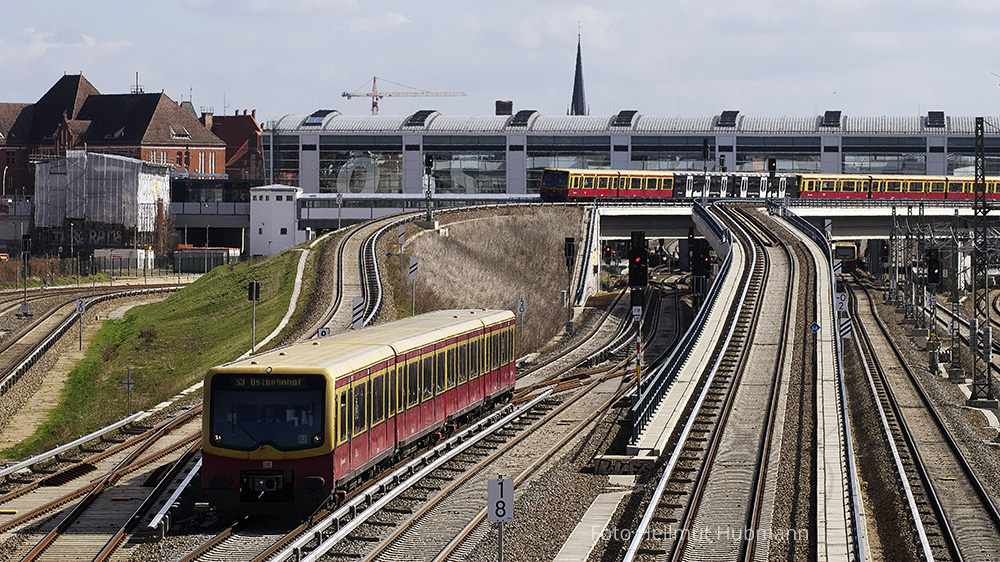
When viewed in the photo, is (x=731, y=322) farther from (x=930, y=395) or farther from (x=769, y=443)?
(x=769, y=443)

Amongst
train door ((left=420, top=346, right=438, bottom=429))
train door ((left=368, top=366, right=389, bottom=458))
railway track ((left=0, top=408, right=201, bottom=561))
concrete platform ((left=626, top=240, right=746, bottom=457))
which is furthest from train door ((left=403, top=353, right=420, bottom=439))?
concrete platform ((left=626, top=240, right=746, bottom=457))

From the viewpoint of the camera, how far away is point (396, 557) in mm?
19969

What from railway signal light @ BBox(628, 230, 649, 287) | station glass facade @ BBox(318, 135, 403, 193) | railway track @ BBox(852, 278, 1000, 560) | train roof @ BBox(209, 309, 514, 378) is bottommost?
railway track @ BBox(852, 278, 1000, 560)

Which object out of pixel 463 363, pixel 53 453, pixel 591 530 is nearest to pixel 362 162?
pixel 463 363

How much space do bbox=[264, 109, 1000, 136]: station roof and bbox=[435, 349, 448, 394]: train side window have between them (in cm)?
10300

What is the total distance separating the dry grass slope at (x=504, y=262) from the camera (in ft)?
246

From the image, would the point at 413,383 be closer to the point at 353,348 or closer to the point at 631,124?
the point at 353,348

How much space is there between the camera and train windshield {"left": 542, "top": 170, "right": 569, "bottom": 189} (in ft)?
341

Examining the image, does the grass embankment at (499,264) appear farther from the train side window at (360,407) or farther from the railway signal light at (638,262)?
the train side window at (360,407)

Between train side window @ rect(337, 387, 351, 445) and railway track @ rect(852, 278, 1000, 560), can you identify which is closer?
train side window @ rect(337, 387, 351, 445)

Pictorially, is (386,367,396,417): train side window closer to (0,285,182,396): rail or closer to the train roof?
the train roof

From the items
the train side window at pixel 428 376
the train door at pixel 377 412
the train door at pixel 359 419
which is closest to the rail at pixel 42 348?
the train side window at pixel 428 376

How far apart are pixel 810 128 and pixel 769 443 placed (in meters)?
103

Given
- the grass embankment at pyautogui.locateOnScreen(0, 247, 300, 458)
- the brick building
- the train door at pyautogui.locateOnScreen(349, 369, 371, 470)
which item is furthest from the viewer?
the brick building
